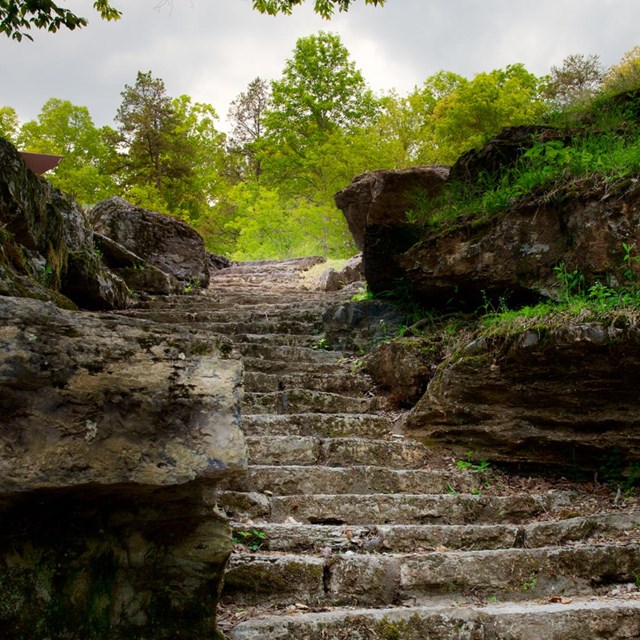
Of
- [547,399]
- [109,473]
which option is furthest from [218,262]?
[109,473]

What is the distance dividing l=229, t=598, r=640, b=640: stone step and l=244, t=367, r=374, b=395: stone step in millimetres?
2929

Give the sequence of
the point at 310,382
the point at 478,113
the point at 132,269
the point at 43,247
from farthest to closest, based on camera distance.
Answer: the point at 478,113 → the point at 132,269 → the point at 43,247 → the point at 310,382

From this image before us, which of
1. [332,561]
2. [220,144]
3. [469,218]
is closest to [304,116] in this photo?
[220,144]

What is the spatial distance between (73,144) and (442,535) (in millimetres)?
24993

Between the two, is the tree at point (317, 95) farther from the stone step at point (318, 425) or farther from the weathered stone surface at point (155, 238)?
the stone step at point (318, 425)

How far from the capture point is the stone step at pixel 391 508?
3.31m

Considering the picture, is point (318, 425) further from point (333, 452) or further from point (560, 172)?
point (560, 172)

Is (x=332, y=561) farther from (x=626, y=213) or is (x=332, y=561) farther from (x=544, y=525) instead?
(x=626, y=213)

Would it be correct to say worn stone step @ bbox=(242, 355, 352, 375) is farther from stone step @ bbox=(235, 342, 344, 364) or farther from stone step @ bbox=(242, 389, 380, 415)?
stone step @ bbox=(242, 389, 380, 415)

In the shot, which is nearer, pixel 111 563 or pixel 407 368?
pixel 111 563

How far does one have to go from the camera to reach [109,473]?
1.68 meters

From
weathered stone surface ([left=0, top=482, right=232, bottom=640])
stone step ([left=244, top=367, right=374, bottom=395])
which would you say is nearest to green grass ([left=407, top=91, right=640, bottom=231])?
stone step ([left=244, top=367, right=374, bottom=395])

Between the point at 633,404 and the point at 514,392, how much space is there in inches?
30.2

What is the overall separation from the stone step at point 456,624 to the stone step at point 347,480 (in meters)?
1.23
